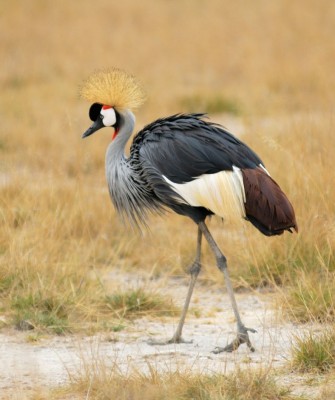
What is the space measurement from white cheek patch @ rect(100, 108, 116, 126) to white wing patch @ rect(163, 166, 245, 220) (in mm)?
637

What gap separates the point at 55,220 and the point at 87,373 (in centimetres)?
214

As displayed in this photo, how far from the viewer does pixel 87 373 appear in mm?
3582

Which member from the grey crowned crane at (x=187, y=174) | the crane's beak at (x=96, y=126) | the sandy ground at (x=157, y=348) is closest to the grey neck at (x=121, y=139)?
the grey crowned crane at (x=187, y=174)

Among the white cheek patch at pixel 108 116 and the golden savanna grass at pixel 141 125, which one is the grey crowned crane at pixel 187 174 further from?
the golden savanna grass at pixel 141 125

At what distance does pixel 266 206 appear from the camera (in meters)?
4.26

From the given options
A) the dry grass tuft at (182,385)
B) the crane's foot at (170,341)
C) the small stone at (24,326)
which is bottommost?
the crane's foot at (170,341)

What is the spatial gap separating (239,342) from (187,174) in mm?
800

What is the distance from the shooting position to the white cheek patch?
487 cm

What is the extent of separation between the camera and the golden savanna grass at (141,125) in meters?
4.95

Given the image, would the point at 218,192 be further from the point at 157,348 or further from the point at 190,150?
the point at 157,348

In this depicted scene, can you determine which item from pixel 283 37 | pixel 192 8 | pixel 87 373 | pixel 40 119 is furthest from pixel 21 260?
pixel 192 8

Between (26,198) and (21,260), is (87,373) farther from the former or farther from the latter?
(26,198)

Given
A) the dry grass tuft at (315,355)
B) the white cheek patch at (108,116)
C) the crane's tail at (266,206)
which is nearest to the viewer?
the dry grass tuft at (315,355)

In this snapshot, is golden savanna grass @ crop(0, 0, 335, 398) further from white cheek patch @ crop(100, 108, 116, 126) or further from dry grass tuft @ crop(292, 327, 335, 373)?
white cheek patch @ crop(100, 108, 116, 126)
